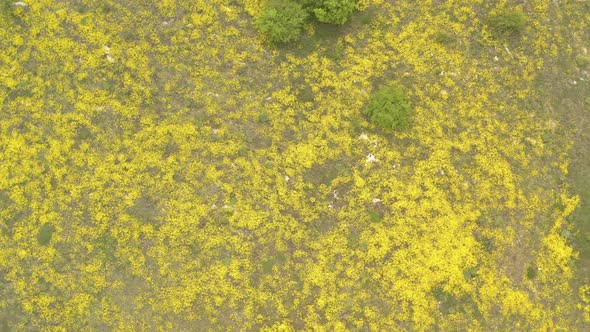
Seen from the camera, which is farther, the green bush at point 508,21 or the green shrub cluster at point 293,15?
the green bush at point 508,21

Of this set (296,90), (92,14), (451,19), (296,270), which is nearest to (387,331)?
(296,270)

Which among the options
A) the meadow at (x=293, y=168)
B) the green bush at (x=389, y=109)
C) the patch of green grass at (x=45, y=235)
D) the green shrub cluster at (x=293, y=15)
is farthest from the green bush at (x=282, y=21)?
the patch of green grass at (x=45, y=235)

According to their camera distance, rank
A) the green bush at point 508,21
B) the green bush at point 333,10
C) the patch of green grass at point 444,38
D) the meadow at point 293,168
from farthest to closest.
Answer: the patch of green grass at point 444,38, the green bush at point 508,21, the green bush at point 333,10, the meadow at point 293,168

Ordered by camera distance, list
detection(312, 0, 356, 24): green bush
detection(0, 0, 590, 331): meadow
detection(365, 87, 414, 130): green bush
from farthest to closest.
A: detection(312, 0, 356, 24): green bush
detection(365, 87, 414, 130): green bush
detection(0, 0, 590, 331): meadow

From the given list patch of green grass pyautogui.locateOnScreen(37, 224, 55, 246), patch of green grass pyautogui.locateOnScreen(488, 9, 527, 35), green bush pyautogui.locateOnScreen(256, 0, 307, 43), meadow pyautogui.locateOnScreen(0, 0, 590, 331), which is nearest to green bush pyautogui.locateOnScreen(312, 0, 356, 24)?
meadow pyautogui.locateOnScreen(0, 0, 590, 331)

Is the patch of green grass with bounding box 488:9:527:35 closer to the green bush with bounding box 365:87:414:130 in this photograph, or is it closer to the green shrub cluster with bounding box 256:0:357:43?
the green bush with bounding box 365:87:414:130

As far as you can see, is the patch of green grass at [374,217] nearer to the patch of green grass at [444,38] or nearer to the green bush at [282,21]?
the green bush at [282,21]
